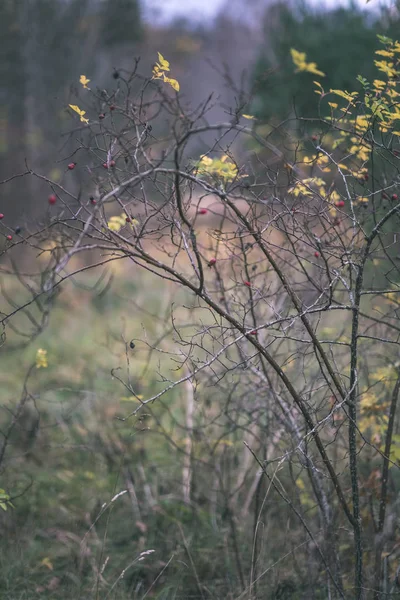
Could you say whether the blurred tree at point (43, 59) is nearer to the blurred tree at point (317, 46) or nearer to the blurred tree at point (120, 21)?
the blurred tree at point (120, 21)

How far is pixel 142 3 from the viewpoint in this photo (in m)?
16.3

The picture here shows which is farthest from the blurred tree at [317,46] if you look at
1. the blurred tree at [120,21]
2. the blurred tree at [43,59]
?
the blurred tree at [120,21]

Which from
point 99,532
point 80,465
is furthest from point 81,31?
point 99,532

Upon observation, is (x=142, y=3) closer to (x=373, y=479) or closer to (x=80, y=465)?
(x=80, y=465)

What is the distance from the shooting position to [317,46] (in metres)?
8.34

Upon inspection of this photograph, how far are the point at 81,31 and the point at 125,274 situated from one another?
24.2 ft

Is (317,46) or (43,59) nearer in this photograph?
(317,46)

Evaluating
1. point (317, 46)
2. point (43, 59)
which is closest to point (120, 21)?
point (43, 59)

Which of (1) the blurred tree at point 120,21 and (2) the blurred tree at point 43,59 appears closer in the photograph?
(2) the blurred tree at point 43,59

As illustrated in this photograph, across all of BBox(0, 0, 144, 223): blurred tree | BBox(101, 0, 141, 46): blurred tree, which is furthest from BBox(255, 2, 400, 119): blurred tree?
BBox(101, 0, 141, 46): blurred tree

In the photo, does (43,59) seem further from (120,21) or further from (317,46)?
(317,46)

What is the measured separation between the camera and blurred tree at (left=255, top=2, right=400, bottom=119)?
7.71 metres

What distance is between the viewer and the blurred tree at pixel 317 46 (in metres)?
7.71

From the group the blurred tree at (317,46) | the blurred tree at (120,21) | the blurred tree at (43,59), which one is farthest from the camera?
the blurred tree at (120,21)
